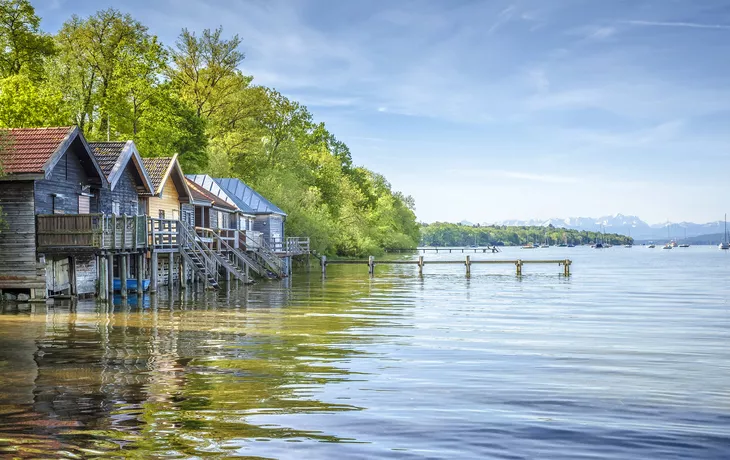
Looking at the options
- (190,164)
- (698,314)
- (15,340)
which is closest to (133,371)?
(15,340)

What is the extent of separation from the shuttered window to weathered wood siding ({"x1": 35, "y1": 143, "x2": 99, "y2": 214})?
1.67 ft

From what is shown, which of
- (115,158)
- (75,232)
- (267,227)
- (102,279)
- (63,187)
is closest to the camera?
(75,232)

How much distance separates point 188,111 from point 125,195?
26.9 m

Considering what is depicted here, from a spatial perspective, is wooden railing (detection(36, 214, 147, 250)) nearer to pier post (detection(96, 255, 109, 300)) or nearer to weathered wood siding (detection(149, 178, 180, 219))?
pier post (detection(96, 255, 109, 300))

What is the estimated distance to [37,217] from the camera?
29891 mm

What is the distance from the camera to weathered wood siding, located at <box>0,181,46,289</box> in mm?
29688

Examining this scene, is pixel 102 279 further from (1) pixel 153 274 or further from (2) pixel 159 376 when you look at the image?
(2) pixel 159 376

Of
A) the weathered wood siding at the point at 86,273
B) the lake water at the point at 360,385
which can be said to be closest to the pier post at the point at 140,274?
the weathered wood siding at the point at 86,273

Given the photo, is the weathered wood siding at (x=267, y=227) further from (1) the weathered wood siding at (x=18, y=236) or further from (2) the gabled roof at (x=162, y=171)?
(1) the weathered wood siding at (x=18, y=236)

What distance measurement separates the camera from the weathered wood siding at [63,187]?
1194 inches

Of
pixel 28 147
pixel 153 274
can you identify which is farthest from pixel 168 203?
pixel 28 147

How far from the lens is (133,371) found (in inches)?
593

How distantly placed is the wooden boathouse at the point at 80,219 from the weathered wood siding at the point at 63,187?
40 millimetres

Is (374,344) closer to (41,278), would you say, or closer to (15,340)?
(15,340)
